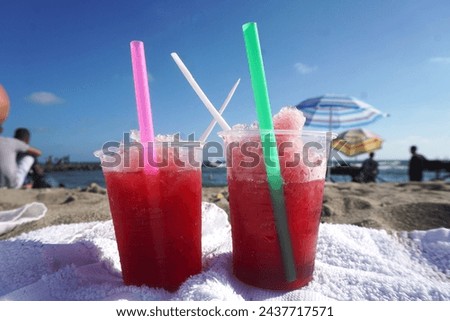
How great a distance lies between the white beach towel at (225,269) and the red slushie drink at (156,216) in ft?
0.19

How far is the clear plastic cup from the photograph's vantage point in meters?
1.08

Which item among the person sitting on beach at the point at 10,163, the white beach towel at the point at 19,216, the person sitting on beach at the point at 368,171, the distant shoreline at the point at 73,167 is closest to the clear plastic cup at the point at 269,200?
the white beach towel at the point at 19,216

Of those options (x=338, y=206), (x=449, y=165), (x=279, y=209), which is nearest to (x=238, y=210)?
(x=279, y=209)

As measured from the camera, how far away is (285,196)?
1076mm

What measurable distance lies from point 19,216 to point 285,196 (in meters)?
1.79

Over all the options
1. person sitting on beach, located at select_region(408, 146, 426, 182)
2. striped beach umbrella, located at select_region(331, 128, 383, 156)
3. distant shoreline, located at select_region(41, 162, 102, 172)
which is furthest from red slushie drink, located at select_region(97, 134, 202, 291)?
distant shoreline, located at select_region(41, 162, 102, 172)

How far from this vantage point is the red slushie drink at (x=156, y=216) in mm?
1076

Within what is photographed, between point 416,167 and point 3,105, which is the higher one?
point 3,105

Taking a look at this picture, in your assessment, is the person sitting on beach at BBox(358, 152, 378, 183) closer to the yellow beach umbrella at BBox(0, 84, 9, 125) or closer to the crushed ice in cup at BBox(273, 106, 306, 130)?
the crushed ice in cup at BBox(273, 106, 306, 130)

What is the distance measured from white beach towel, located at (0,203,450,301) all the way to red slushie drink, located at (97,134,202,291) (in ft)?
0.19

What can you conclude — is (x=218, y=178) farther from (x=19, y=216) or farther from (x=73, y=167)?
(x=73, y=167)

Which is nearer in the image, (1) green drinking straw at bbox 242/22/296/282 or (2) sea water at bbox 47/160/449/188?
(1) green drinking straw at bbox 242/22/296/282

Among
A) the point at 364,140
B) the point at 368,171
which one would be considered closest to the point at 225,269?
the point at 368,171
